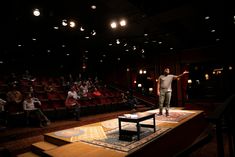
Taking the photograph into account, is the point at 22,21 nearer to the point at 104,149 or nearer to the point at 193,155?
the point at 104,149

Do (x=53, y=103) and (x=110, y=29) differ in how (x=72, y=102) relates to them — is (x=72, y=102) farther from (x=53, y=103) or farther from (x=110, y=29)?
(x=110, y=29)

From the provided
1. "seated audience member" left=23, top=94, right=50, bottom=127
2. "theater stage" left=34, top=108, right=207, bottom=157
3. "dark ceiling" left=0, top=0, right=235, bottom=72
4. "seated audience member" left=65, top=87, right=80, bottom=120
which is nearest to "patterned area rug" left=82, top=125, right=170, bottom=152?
"theater stage" left=34, top=108, right=207, bottom=157

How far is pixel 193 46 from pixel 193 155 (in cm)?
824

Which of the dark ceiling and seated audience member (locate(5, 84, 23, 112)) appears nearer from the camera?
seated audience member (locate(5, 84, 23, 112))

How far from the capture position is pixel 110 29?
7.97 meters

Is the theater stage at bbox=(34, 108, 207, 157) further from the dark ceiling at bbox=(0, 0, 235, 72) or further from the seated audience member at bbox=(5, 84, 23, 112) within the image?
the dark ceiling at bbox=(0, 0, 235, 72)

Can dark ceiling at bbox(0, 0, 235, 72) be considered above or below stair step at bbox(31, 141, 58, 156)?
above

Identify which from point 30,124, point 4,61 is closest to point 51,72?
point 4,61

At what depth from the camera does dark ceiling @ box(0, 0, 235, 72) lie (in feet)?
19.2

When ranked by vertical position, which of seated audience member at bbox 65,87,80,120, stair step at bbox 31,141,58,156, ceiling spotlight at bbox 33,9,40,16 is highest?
ceiling spotlight at bbox 33,9,40,16

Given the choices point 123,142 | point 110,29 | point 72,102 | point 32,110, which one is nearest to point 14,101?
point 32,110

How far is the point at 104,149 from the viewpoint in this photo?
2730mm

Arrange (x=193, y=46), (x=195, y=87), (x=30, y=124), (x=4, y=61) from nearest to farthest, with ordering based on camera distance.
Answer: (x=30, y=124)
(x=4, y=61)
(x=193, y=46)
(x=195, y=87)

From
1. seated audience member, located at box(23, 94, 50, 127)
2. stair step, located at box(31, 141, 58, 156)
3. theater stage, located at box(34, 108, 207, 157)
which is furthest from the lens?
seated audience member, located at box(23, 94, 50, 127)
